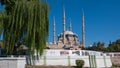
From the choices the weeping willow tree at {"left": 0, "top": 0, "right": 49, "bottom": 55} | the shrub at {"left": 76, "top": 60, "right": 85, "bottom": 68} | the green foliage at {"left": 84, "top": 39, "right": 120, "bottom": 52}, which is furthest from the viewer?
the green foliage at {"left": 84, "top": 39, "right": 120, "bottom": 52}

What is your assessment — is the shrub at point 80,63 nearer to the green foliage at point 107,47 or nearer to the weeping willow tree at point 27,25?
the weeping willow tree at point 27,25

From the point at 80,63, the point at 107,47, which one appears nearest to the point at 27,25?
the point at 80,63

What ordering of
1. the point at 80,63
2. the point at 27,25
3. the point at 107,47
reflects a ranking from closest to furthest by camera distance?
the point at 27,25, the point at 80,63, the point at 107,47

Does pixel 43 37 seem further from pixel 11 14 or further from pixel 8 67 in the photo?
pixel 8 67

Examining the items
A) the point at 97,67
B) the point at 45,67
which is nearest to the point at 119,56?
the point at 97,67

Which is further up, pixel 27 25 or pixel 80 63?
pixel 27 25

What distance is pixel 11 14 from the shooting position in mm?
26625

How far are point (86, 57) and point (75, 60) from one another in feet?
7.51

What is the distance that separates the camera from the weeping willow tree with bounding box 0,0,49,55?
2562 cm

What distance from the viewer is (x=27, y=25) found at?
25688 millimetres

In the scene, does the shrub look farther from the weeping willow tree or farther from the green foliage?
the green foliage

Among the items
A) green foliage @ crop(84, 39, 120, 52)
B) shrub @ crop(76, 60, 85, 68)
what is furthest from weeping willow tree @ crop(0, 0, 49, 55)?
green foliage @ crop(84, 39, 120, 52)

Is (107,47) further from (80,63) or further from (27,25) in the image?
(27,25)

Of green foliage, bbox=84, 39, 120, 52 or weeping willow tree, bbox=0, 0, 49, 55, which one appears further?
green foliage, bbox=84, 39, 120, 52
